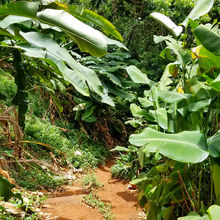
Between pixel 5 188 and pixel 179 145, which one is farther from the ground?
pixel 179 145

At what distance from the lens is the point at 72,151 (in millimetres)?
4930

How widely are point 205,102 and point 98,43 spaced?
937mm

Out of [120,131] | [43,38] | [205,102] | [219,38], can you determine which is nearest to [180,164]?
[205,102]

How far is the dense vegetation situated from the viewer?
1.56 m

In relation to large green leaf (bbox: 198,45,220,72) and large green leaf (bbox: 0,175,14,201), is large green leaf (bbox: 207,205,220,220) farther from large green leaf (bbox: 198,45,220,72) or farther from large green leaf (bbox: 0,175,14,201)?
large green leaf (bbox: 0,175,14,201)

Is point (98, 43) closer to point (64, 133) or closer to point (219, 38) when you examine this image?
point (219, 38)

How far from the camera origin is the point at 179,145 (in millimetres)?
1575

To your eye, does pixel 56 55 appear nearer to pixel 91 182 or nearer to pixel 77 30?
pixel 77 30

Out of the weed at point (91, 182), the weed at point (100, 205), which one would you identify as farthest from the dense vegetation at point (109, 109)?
the weed at point (100, 205)

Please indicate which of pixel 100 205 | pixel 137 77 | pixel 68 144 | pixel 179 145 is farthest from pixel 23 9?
pixel 68 144

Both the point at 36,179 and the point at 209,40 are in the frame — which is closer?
the point at 209,40

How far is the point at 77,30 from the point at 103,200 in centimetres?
300

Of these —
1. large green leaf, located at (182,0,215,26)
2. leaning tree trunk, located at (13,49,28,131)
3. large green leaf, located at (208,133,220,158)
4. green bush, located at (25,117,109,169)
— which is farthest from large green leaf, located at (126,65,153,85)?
green bush, located at (25,117,109,169)

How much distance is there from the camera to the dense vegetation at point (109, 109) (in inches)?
61.4
